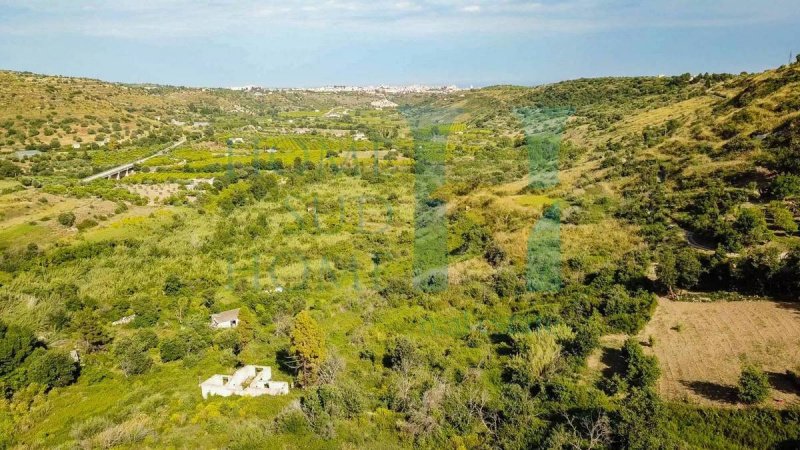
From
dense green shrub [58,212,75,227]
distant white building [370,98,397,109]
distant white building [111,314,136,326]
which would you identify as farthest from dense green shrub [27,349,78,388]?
distant white building [370,98,397,109]

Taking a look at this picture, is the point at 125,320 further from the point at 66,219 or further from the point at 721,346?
the point at 721,346

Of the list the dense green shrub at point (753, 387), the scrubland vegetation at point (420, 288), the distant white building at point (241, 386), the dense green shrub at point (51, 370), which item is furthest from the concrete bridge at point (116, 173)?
the dense green shrub at point (753, 387)

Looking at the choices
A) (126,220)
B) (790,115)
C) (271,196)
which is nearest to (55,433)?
(126,220)

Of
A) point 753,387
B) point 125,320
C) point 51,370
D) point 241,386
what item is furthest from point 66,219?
point 753,387

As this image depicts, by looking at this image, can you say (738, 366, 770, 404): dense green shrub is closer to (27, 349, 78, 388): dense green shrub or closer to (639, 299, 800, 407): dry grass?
(639, 299, 800, 407): dry grass

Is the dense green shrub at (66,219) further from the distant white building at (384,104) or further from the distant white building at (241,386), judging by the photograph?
the distant white building at (384,104)
